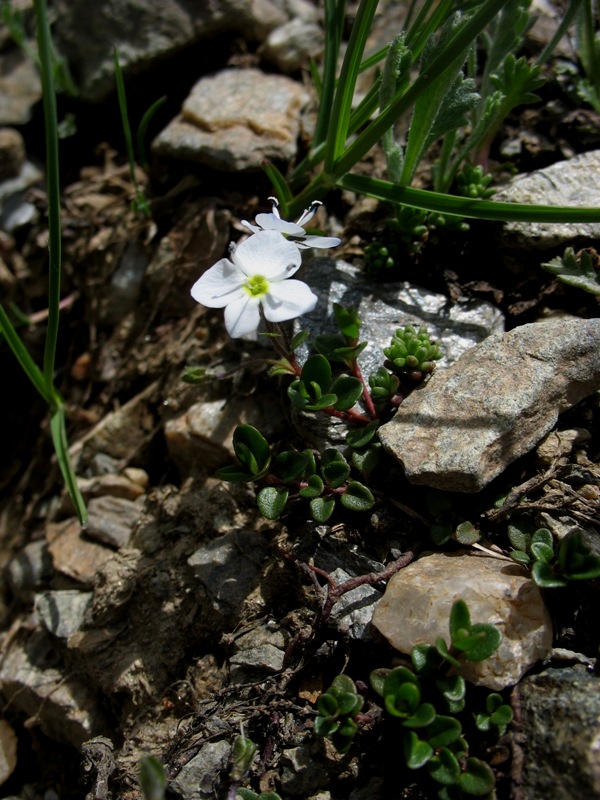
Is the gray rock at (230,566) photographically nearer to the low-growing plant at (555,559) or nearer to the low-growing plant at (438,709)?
the low-growing plant at (438,709)

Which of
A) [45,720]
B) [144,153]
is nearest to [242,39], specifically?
[144,153]

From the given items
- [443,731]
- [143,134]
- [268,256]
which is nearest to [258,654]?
[443,731]

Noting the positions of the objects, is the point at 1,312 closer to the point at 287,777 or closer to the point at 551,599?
the point at 287,777

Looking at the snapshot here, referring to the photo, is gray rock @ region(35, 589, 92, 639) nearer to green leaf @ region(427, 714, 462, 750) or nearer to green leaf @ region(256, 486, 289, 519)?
green leaf @ region(256, 486, 289, 519)

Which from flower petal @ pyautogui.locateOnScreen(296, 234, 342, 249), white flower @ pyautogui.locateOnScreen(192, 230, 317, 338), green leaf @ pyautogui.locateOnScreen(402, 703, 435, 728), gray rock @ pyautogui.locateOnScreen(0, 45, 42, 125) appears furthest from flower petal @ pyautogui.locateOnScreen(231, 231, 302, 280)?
gray rock @ pyautogui.locateOnScreen(0, 45, 42, 125)

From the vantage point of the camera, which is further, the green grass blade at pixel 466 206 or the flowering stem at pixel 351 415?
the flowering stem at pixel 351 415

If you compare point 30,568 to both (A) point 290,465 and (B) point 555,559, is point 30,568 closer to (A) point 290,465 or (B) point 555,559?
(A) point 290,465

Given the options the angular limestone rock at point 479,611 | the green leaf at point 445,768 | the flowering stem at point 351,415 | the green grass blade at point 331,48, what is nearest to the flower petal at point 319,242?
the flowering stem at point 351,415
